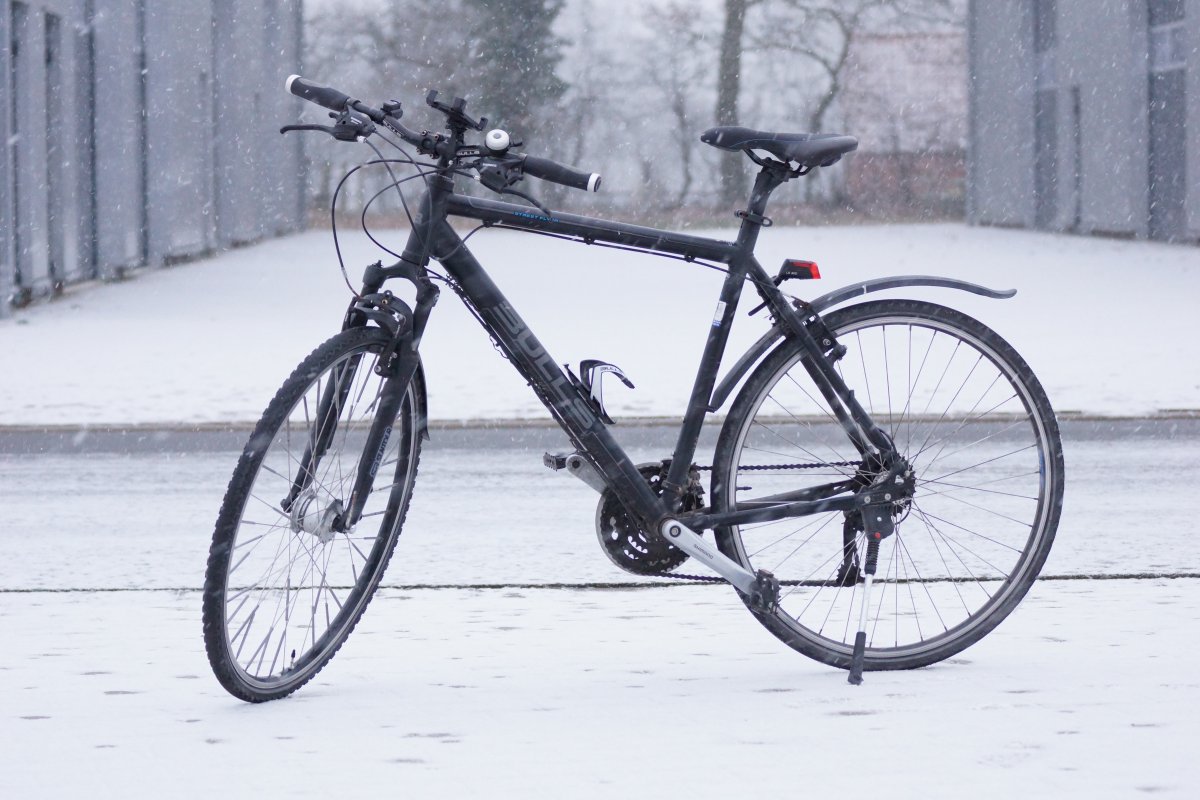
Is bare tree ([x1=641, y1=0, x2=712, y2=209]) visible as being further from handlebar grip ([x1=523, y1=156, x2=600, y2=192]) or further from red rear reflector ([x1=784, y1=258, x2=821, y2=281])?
handlebar grip ([x1=523, y1=156, x2=600, y2=192])

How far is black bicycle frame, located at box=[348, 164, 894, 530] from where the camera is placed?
3836 mm

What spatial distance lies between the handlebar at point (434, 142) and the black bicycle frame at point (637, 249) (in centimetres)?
9

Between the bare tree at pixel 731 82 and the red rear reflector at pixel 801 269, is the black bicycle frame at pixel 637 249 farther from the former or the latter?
the bare tree at pixel 731 82

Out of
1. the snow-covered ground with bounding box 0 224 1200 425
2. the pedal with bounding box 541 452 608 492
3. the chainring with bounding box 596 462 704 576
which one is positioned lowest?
the snow-covered ground with bounding box 0 224 1200 425

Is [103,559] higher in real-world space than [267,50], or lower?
lower

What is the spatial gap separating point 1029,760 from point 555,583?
218cm

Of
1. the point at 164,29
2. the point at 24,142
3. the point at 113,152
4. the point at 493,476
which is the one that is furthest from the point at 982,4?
the point at 493,476

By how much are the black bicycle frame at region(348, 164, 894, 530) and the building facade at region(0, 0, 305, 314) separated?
13542mm

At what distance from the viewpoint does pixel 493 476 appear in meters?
7.59

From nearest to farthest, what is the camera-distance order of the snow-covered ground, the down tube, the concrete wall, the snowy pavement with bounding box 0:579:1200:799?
the snowy pavement with bounding box 0:579:1200:799 < the down tube < the snow-covered ground < the concrete wall

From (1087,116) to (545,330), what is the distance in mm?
22543

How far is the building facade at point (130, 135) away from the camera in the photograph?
58.1ft

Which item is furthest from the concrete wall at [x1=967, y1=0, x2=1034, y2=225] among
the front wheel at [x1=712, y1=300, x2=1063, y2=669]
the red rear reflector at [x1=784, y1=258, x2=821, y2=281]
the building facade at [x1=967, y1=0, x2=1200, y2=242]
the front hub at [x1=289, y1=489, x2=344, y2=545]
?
the front hub at [x1=289, y1=489, x2=344, y2=545]

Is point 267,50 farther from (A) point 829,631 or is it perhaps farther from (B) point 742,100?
(A) point 829,631
